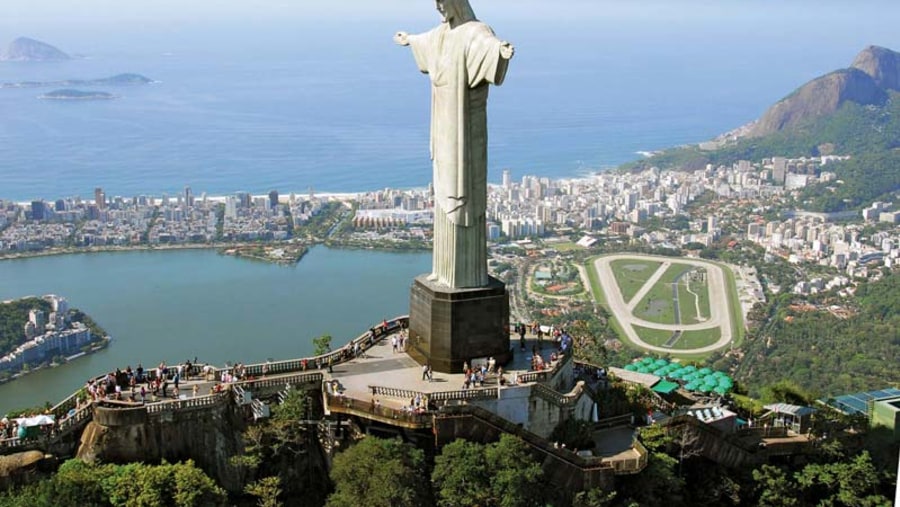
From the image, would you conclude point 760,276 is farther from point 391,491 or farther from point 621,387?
point 391,491

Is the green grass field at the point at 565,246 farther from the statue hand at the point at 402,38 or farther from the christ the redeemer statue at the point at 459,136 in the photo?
the christ the redeemer statue at the point at 459,136

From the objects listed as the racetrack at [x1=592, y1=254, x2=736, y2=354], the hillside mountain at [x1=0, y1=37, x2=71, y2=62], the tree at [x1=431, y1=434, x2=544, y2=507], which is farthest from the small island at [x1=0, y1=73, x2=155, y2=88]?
the tree at [x1=431, y1=434, x2=544, y2=507]

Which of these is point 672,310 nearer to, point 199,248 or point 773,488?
point 199,248

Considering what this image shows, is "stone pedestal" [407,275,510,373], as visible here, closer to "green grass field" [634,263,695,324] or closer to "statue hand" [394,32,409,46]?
"statue hand" [394,32,409,46]

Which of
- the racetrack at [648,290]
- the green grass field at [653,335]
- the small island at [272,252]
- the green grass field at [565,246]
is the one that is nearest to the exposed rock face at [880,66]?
the green grass field at [565,246]

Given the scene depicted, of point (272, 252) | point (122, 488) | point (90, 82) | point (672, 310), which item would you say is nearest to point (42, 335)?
point (272, 252)

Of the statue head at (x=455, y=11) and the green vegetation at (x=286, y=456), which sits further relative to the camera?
the statue head at (x=455, y=11)
